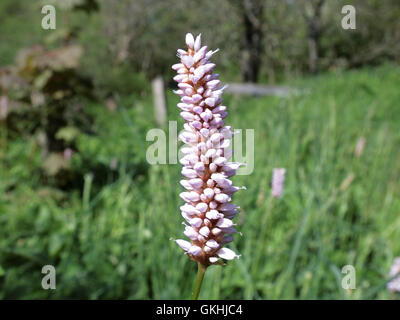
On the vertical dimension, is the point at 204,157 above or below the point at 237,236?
above

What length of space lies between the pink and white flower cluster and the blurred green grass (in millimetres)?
644

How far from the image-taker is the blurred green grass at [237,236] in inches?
68.4

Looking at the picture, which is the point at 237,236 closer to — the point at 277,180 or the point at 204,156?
the point at 277,180

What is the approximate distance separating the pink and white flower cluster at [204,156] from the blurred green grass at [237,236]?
64cm

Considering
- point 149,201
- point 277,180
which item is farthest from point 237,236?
point 149,201

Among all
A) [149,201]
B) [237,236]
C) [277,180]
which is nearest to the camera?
[277,180]

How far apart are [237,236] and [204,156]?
1296mm

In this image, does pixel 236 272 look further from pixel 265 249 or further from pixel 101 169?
pixel 101 169

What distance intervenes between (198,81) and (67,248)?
5.97 ft

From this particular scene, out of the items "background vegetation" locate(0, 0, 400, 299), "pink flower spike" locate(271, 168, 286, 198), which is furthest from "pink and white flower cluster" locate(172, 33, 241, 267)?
"pink flower spike" locate(271, 168, 286, 198)

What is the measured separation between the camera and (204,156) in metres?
0.54

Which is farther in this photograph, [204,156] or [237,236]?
→ [237,236]
